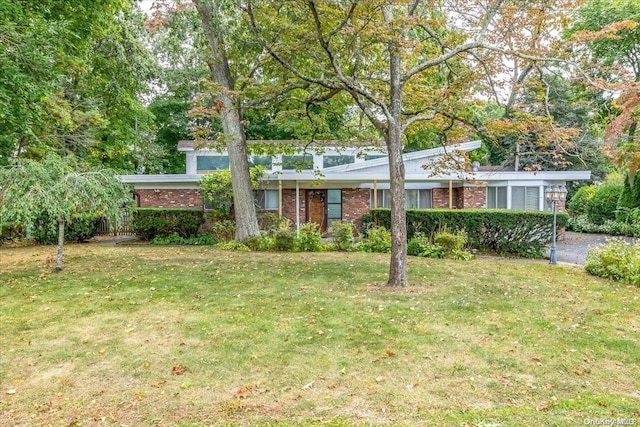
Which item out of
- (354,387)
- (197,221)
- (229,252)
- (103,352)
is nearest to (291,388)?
(354,387)

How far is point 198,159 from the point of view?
19828 mm

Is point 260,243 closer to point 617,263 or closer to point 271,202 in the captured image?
point 271,202

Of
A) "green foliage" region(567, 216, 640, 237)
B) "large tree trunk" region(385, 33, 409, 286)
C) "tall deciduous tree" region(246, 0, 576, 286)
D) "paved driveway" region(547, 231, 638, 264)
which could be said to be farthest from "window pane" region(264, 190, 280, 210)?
"green foliage" region(567, 216, 640, 237)

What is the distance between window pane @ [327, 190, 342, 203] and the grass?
10119 mm

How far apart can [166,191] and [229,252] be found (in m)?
7.03

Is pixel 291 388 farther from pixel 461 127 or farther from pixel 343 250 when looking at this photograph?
pixel 343 250

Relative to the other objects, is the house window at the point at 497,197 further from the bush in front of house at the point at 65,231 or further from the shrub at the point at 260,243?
the bush in front of house at the point at 65,231

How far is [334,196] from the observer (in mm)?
18109

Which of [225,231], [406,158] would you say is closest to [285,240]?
[225,231]

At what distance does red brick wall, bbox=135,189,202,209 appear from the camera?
690 inches

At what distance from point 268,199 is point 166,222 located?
177 inches

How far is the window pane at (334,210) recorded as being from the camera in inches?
715

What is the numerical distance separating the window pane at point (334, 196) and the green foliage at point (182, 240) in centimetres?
557

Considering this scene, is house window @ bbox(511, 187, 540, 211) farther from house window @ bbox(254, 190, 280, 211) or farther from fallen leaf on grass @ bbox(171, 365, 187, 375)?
fallen leaf on grass @ bbox(171, 365, 187, 375)
